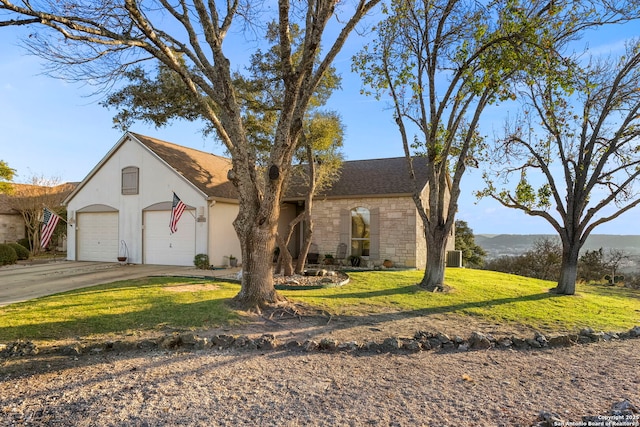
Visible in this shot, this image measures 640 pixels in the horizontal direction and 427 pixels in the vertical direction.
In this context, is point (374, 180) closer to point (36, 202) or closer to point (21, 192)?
point (36, 202)

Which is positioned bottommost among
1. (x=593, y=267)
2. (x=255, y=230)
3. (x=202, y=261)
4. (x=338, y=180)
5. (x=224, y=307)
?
(x=593, y=267)

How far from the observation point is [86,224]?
1845 cm

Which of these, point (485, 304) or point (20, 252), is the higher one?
point (20, 252)

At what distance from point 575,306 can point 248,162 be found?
923 centimetres

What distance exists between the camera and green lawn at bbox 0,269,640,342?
6.64 metres

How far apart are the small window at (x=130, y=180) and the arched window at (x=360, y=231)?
9955 mm

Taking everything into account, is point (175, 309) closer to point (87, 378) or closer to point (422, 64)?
point (87, 378)

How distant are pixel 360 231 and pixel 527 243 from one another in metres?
13.9

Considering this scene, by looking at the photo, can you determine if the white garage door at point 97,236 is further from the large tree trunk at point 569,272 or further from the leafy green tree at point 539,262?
the leafy green tree at point 539,262

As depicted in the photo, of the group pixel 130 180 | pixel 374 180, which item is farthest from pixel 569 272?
pixel 130 180

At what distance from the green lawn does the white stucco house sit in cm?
439

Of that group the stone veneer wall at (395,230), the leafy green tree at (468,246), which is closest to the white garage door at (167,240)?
the stone veneer wall at (395,230)

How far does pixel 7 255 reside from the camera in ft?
56.2

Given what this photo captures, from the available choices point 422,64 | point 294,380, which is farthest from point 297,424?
point 422,64
